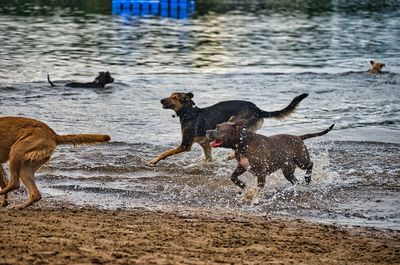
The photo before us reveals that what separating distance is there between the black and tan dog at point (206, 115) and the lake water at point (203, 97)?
326 mm

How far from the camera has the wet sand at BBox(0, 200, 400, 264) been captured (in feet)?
22.0

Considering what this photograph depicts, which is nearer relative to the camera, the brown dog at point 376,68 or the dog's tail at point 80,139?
the dog's tail at point 80,139

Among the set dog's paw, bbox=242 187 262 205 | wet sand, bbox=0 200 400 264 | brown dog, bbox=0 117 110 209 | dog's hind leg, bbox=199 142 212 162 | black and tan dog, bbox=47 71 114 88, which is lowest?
black and tan dog, bbox=47 71 114 88

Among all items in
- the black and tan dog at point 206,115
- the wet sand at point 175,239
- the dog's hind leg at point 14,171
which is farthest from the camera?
the black and tan dog at point 206,115

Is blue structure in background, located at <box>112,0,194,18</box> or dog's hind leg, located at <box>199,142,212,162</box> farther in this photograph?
blue structure in background, located at <box>112,0,194,18</box>

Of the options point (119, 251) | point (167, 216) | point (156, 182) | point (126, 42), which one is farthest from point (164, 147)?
point (126, 42)

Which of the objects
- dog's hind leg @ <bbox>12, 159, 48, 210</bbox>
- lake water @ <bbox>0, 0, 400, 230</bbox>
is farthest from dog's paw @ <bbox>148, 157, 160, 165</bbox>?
dog's hind leg @ <bbox>12, 159, 48, 210</bbox>

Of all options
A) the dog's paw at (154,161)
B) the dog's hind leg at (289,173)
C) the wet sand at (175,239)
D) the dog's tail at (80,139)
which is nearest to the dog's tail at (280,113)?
the dog's paw at (154,161)

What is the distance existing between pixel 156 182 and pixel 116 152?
1785 mm

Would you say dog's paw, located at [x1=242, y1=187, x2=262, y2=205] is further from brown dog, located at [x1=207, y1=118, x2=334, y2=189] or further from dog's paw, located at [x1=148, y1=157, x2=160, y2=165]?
dog's paw, located at [x1=148, y1=157, x2=160, y2=165]

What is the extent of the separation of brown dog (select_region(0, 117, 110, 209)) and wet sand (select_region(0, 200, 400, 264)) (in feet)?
0.91

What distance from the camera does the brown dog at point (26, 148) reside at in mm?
8414

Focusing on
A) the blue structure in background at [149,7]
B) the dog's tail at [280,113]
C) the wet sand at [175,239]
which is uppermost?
the wet sand at [175,239]

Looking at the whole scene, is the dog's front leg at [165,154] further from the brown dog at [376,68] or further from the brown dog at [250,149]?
the brown dog at [376,68]
